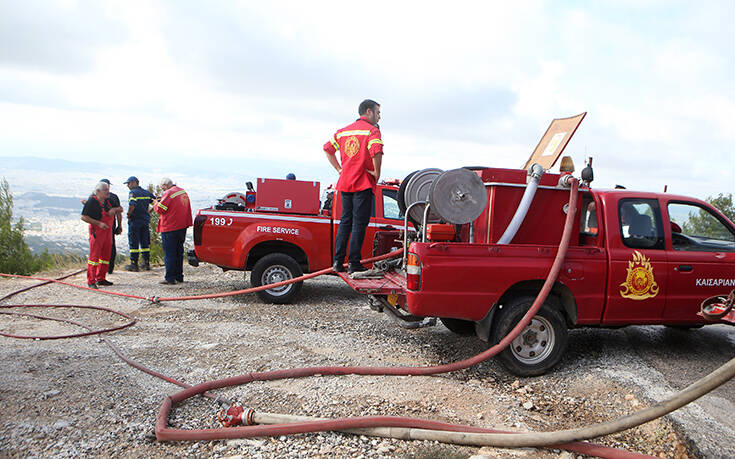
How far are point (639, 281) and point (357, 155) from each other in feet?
10.5

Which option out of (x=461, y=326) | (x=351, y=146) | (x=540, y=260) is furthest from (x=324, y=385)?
(x=351, y=146)

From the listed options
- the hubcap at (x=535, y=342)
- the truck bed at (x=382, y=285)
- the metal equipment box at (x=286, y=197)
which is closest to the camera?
the hubcap at (x=535, y=342)

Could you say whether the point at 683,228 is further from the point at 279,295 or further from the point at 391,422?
the point at 279,295

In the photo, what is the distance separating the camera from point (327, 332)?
6.08 m

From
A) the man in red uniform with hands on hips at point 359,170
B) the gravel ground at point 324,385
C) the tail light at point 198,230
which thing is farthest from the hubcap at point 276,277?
the man in red uniform with hands on hips at point 359,170

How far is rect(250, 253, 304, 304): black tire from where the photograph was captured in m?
7.60

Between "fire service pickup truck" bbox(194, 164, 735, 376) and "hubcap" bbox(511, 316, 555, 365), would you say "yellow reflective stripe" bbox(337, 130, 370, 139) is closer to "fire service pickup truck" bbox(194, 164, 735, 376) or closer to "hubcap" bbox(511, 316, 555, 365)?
"fire service pickup truck" bbox(194, 164, 735, 376)

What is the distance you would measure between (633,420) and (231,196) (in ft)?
24.7

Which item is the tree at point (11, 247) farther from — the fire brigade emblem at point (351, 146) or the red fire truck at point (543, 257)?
the red fire truck at point (543, 257)

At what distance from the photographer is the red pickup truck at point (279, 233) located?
299 inches

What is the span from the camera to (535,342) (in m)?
4.79

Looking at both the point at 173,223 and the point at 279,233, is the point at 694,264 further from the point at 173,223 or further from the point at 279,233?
the point at 173,223

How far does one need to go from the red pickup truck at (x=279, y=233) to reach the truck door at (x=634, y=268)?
328 cm

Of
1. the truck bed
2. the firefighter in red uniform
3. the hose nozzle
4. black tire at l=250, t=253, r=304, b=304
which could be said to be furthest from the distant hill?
the hose nozzle
